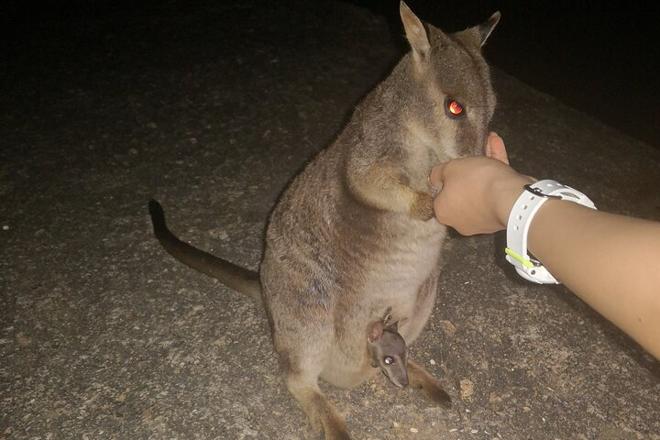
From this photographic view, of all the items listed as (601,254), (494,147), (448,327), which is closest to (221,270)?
(448,327)

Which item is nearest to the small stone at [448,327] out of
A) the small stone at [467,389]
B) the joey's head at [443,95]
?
the small stone at [467,389]

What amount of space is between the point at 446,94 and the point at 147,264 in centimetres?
229

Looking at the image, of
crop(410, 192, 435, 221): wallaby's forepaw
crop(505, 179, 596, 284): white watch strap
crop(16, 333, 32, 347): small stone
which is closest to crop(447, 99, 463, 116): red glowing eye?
crop(410, 192, 435, 221): wallaby's forepaw

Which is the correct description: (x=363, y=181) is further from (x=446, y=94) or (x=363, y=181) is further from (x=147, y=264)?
(x=147, y=264)

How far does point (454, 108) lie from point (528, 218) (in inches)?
30.3

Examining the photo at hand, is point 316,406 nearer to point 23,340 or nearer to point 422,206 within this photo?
point 422,206

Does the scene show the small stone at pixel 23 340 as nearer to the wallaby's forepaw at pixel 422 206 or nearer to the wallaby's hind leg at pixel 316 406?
the wallaby's hind leg at pixel 316 406

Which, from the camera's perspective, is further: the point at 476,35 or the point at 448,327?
the point at 448,327

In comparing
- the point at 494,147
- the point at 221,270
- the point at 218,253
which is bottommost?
the point at 218,253

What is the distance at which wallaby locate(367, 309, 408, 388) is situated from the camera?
2.66 m

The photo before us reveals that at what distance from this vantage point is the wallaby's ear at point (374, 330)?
8.85 ft

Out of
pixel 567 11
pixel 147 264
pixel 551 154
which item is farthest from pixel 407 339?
pixel 567 11

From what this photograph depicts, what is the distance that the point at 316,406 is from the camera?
272cm

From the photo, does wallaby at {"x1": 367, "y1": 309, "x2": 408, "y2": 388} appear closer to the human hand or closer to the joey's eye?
the human hand
